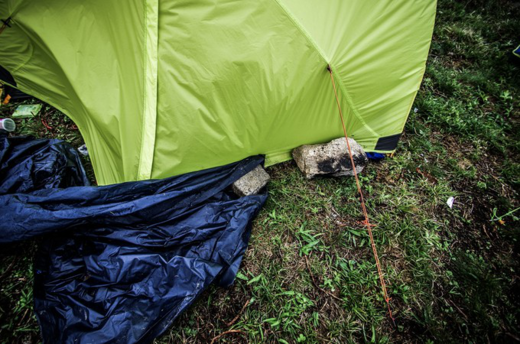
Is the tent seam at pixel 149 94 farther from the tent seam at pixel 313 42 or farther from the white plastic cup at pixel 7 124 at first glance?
the white plastic cup at pixel 7 124

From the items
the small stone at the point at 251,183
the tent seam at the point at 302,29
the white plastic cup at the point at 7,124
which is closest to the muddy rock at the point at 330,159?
the small stone at the point at 251,183

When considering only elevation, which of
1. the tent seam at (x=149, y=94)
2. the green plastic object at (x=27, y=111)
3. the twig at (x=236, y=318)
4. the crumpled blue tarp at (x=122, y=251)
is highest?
the tent seam at (x=149, y=94)

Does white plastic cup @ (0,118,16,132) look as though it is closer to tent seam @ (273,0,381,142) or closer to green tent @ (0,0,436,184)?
green tent @ (0,0,436,184)

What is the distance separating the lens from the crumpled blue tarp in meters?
1.30

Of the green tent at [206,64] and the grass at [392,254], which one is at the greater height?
the green tent at [206,64]

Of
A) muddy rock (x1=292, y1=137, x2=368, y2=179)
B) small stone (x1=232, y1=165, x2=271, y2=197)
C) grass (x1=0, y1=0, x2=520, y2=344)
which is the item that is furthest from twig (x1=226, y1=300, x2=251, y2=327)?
muddy rock (x1=292, y1=137, x2=368, y2=179)

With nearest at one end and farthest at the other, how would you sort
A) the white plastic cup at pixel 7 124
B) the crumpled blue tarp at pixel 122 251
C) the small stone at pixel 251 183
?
the crumpled blue tarp at pixel 122 251 → the small stone at pixel 251 183 → the white plastic cup at pixel 7 124

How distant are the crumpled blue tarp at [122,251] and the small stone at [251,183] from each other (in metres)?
0.21

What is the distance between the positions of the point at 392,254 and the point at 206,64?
6.04 ft

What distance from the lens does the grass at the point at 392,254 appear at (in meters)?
1.47

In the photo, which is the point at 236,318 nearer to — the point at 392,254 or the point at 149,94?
the point at 392,254

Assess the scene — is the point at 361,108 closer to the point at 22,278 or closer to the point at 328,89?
the point at 328,89

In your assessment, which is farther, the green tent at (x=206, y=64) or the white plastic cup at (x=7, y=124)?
the white plastic cup at (x=7, y=124)

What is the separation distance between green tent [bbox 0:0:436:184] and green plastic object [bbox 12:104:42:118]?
48 centimetres
